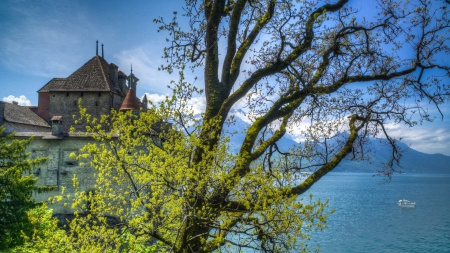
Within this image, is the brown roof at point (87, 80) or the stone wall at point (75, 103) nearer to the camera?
the stone wall at point (75, 103)

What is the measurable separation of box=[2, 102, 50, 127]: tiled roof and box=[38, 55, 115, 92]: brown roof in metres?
2.58

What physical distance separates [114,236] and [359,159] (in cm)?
497

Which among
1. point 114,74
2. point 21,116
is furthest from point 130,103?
point 21,116

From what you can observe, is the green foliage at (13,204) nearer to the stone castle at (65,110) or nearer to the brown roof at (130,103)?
the stone castle at (65,110)

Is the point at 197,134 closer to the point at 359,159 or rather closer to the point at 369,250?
the point at 359,159

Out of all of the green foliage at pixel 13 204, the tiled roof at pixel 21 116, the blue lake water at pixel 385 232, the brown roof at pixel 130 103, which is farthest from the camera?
the blue lake water at pixel 385 232

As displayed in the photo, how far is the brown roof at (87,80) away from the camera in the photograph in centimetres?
2947

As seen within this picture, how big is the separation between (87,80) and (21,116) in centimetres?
601

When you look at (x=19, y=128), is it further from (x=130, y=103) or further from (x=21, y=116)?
(x=130, y=103)

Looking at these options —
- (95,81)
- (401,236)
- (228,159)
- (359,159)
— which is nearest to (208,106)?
(228,159)

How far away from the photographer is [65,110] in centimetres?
2941

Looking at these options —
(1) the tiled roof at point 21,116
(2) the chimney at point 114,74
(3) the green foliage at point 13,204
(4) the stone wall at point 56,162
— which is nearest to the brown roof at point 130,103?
(4) the stone wall at point 56,162

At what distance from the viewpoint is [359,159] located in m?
6.92

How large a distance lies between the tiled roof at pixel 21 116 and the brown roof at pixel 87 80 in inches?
102
